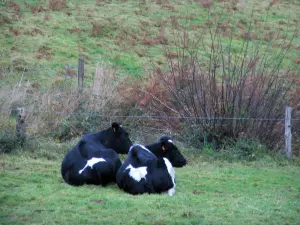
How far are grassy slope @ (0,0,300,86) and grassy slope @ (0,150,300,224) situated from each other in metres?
10.1

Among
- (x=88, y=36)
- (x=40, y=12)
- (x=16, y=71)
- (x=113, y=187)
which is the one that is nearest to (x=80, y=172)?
(x=113, y=187)

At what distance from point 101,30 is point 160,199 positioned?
19.5 meters

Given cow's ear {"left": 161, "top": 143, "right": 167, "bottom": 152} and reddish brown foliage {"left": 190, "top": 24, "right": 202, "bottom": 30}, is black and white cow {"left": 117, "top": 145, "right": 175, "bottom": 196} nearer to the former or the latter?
cow's ear {"left": 161, "top": 143, "right": 167, "bottom": 152}

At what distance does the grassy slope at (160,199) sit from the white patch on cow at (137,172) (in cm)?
35

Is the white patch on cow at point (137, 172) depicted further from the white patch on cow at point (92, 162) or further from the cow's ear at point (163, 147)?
the cow's ear at point (163, 147)

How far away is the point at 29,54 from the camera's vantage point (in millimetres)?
22750

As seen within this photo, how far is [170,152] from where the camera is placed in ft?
37.0

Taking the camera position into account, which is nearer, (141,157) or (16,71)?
(141,157)

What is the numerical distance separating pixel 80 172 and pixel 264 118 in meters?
5.59

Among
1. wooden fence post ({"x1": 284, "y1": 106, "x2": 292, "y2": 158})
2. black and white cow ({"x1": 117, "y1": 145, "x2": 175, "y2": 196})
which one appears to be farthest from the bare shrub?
black and white cow ({"x1": 117, "y1": 145, "x2": 175, "y2": 196})

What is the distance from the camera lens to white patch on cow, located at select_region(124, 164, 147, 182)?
9594 mm

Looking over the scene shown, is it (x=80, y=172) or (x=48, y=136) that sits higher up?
(x=80, y=172)

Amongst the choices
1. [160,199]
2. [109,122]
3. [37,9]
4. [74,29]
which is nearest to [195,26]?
[74,29]

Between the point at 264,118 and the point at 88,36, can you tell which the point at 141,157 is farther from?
the point at 88,36
